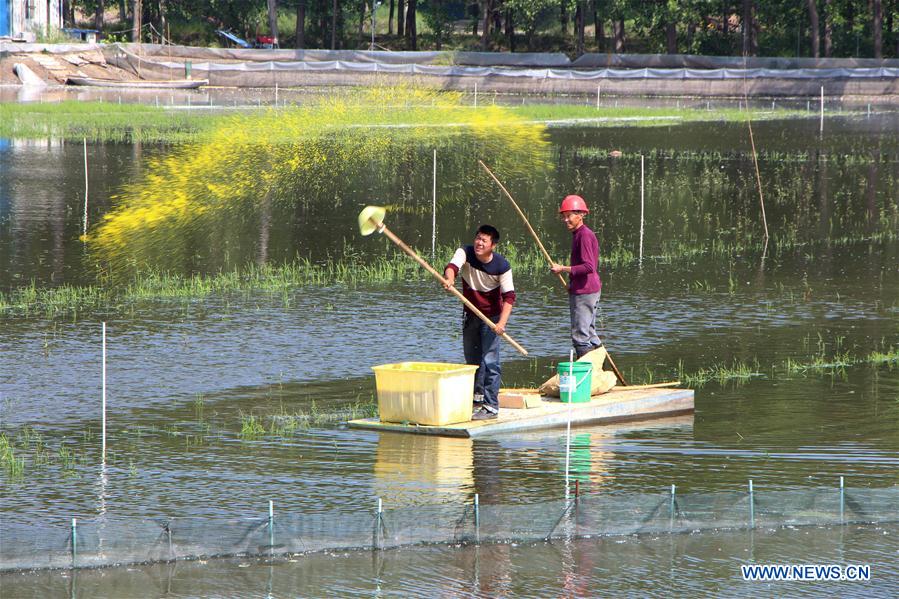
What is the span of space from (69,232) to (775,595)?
18.9 meters

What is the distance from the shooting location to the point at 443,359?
15562 mm

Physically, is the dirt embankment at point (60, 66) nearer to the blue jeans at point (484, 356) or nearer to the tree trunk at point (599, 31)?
the tree trunk at point (599, 31)

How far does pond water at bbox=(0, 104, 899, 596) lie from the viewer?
29.3 ft

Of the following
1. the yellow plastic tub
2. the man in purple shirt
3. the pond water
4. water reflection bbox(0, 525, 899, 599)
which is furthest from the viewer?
the man in purple shirt

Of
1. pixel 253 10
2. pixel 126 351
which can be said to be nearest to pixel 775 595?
pixel 126 351

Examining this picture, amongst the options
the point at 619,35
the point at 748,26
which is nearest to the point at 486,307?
the point at 748,26

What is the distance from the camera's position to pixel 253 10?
→ 78500 mm

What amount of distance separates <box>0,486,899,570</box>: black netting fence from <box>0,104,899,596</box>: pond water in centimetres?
12

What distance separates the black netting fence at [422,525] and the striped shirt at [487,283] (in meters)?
2.65

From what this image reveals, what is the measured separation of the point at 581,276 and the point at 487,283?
46.3 inches

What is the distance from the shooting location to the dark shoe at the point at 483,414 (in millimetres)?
12062

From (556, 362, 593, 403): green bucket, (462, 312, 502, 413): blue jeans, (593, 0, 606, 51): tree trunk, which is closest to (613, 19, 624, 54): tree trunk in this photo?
(593, 0, 606, 51): tree trunk

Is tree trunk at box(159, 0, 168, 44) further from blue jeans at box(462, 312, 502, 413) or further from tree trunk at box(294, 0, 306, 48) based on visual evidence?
blue jeans at box(462, 312, 502, 413)

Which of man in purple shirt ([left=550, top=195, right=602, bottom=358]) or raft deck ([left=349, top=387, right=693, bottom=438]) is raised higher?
man in purple shirt ([left=550, top=195, right=602, bottom=358])
